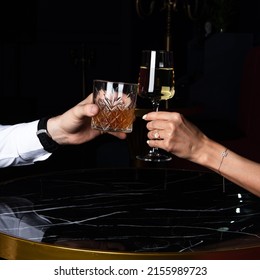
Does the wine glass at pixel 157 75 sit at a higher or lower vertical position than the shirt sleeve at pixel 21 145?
higher

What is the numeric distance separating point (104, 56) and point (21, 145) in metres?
5.87

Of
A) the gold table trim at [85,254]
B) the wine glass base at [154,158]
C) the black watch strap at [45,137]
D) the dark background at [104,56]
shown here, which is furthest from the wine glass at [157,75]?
the dark background at [104,56]

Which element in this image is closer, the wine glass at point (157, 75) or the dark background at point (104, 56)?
the wine glass at point (157, 75)

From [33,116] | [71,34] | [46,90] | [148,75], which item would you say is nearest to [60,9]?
[71,34]

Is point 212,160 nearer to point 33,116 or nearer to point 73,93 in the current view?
point 33,116

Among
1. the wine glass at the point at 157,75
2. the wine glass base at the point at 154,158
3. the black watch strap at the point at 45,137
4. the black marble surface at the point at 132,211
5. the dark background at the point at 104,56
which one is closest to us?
the black marble surface at the point at 132,211

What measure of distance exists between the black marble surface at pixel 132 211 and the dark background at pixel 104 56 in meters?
1.64

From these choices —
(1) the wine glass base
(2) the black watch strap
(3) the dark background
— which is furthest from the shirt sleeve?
(3) the dark background

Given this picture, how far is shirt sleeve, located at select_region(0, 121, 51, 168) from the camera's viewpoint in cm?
194

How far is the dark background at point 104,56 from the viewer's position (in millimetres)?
4793

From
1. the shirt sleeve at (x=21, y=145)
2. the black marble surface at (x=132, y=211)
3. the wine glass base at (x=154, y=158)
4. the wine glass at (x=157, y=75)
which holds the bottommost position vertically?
the black marble surface at (x=132, y=211)

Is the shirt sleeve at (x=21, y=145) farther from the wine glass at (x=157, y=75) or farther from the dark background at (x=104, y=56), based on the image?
the dark background at (x=104, y=56)

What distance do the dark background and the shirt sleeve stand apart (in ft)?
5.00
